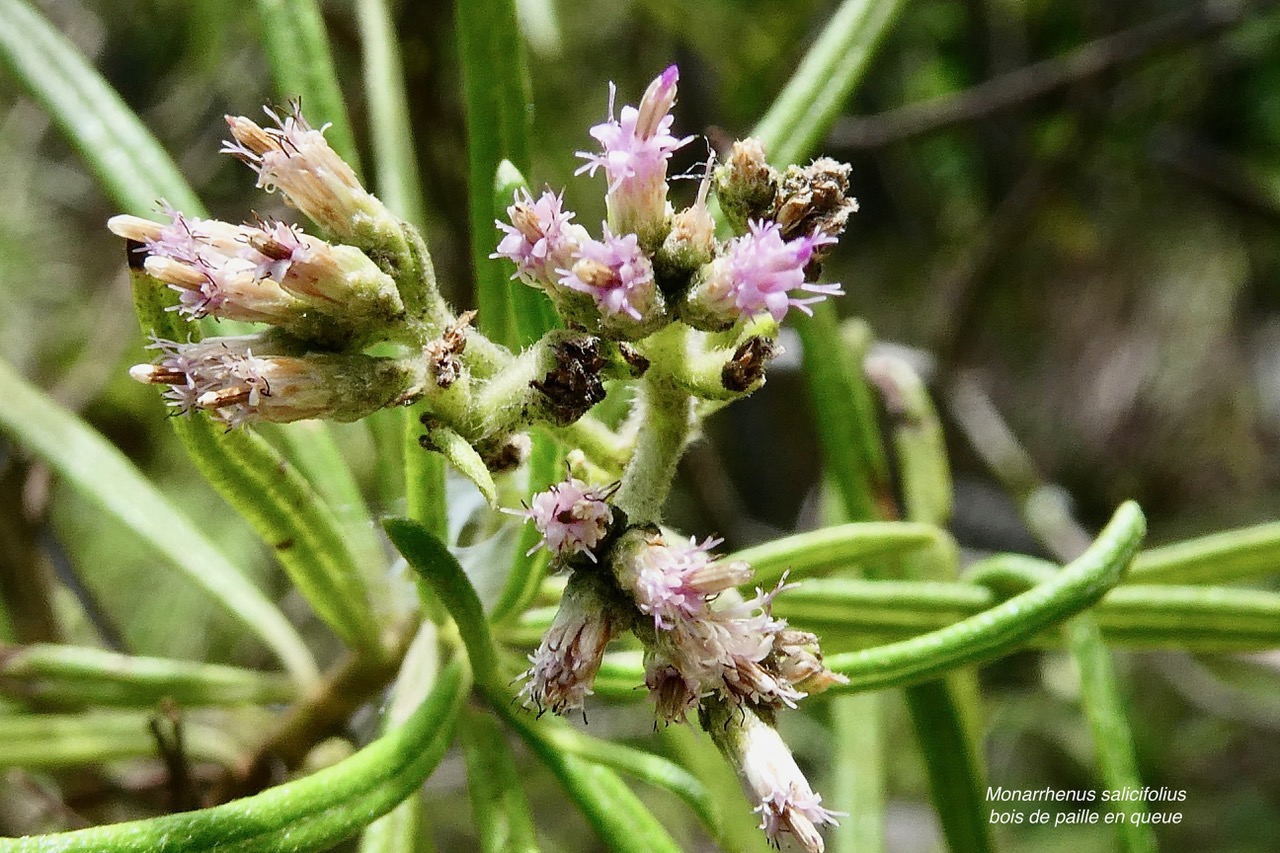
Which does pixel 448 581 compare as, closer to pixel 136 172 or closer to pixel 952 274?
pixel 136 172

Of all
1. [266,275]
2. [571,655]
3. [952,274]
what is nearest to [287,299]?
[266,275]

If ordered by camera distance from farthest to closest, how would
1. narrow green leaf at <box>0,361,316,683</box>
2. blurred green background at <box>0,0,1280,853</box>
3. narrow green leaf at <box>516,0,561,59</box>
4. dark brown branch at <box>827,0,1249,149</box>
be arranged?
dark brown branch at <box>827,0,1249,149</box>, blurred green background at <box>0,0,1280,853</box>, narrow green leaf at <box>516,0,561,59</box>, narrow green leaf at <box>0,361,316,683</box>

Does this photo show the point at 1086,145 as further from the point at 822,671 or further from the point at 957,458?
the point at 822,671

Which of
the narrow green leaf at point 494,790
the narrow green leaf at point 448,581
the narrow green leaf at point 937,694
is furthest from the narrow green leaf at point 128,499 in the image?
the narrow green leaf at point 937,694

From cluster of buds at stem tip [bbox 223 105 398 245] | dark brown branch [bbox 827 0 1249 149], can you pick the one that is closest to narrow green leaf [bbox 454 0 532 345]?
cluster of buds at stem tip [bbox 223 105 398 245]

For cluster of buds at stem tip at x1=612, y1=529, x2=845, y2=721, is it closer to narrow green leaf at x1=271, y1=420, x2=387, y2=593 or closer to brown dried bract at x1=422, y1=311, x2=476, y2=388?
brown dried bract at x1=422, y1=311, x2=476, y2=388

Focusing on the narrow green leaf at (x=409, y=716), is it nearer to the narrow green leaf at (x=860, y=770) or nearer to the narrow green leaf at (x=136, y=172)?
the narrow green leaf at (x=136, y=172)

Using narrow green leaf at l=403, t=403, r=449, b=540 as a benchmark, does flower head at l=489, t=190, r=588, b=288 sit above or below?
above
